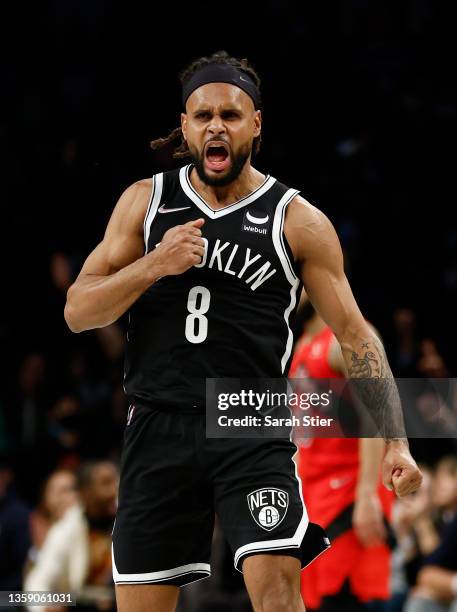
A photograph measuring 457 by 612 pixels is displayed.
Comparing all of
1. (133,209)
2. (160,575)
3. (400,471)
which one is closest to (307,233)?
(133,209)

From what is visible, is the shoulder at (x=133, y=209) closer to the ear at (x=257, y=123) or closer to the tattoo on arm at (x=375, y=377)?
the ear at (x=257, y=123)

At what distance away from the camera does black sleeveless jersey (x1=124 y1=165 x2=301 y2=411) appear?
162 inches

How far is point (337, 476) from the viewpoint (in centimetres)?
628

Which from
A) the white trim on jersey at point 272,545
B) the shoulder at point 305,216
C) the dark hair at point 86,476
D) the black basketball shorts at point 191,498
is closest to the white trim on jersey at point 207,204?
the shoulder at point 305,216

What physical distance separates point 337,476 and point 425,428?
1.80 m

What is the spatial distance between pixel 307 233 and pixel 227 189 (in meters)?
0.34

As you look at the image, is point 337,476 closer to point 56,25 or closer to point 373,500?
point 373,500

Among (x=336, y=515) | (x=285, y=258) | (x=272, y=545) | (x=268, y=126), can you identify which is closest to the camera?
A: (x=272, y=545)

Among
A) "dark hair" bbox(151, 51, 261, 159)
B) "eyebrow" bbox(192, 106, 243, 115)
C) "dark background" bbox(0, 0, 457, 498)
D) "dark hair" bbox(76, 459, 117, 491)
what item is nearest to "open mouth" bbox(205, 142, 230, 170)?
"eyebrow" bbox(192, 106, 243, 115)

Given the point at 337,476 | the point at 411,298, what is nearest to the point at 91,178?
the point at 337,476

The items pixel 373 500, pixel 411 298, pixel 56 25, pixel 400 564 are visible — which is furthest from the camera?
pixel 56 25

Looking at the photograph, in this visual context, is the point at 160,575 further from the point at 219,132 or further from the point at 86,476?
the point at 86,476

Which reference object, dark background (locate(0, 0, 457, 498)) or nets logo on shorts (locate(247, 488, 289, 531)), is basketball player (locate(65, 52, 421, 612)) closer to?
nets logo on shorts (locate(247, 488, 289, 531))

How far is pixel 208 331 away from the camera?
4125 mm
